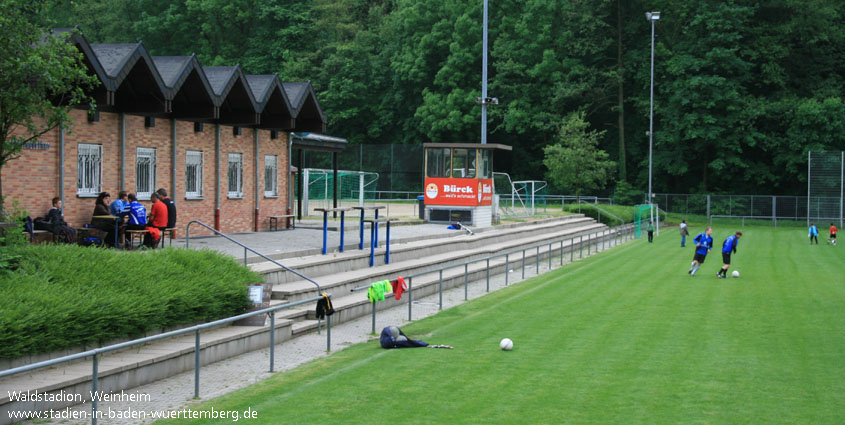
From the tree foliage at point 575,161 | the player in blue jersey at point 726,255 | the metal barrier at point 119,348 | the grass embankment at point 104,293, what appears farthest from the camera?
the tree foliage at point 575,161

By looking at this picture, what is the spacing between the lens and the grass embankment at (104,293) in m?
9.32

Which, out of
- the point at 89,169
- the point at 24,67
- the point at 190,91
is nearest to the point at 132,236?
the point at 89,169

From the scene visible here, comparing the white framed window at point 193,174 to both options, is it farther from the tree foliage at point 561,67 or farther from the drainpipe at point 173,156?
the tree foliage at point 561,67

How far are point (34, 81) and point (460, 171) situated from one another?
21.0 m

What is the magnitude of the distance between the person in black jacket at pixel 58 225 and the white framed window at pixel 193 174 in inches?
209

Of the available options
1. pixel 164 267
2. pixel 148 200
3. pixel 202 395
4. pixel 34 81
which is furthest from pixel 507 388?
pixel 148 200

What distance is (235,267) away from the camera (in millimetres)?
13703

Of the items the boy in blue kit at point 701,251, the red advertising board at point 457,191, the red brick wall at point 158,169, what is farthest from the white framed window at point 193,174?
the boy in blue kit at point 701,251

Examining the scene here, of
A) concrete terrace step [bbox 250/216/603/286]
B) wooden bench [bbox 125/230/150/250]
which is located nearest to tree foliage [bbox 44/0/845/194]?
concrete terrace step [bbox 250/216/603/286]

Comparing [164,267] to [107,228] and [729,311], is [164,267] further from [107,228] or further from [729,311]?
[729,311]

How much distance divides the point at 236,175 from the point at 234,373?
13799 mm

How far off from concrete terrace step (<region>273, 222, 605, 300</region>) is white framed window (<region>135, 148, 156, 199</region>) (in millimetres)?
5439

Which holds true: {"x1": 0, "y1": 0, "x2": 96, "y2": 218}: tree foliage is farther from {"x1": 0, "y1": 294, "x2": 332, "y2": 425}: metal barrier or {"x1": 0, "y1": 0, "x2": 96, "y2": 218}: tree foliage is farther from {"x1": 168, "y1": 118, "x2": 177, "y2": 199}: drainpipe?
{"x1": 168, "y1": 118, "x2": 177, "y2": 199}: drainpipe

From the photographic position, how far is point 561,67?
62.2 meters
